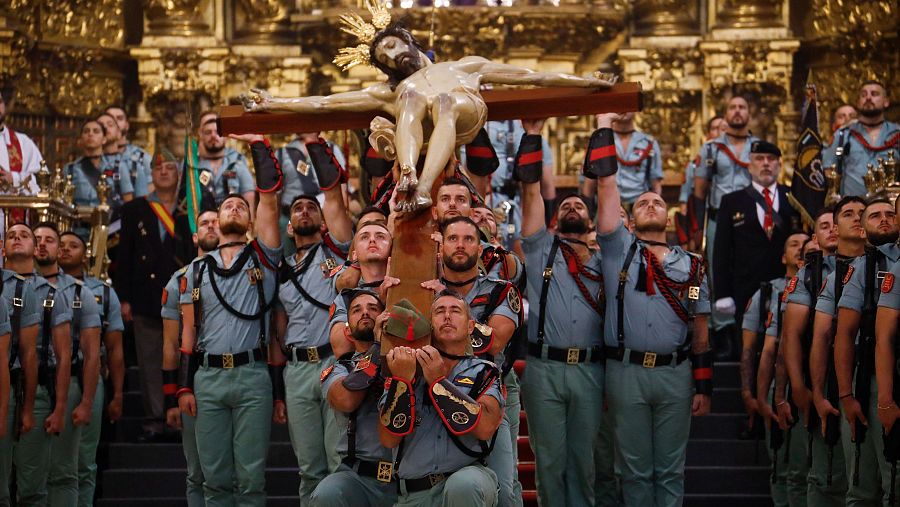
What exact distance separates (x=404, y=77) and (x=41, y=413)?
3.94 meters

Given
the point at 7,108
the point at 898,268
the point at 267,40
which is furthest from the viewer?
the point at 267,40

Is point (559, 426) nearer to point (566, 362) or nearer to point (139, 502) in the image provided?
point (566, 362)

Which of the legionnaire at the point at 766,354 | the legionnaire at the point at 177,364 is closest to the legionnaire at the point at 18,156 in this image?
the legionnaire at the point at 177,364

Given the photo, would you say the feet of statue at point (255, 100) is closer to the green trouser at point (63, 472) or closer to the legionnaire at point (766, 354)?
the green trouser at point (63, 472)

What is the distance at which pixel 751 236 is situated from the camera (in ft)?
39.6

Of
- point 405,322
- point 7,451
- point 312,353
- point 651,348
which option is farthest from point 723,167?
point 405,322

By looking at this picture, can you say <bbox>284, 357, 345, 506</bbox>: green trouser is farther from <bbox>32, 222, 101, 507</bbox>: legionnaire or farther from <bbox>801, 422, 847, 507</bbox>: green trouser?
<bbox>801, 422, 847, 507</bbox>: green trouser

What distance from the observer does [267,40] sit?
1614 cm

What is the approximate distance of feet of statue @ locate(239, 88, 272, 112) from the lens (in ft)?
24.2

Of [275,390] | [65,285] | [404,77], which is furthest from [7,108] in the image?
[404,77]

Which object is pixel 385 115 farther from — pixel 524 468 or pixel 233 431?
pixel 524 468

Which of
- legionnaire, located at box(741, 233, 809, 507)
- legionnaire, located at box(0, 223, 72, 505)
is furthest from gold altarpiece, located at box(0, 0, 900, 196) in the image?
legionnaire, located at box(0, 223, 72, 505)

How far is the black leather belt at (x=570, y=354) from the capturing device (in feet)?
30.3

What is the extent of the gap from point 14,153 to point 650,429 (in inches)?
240
